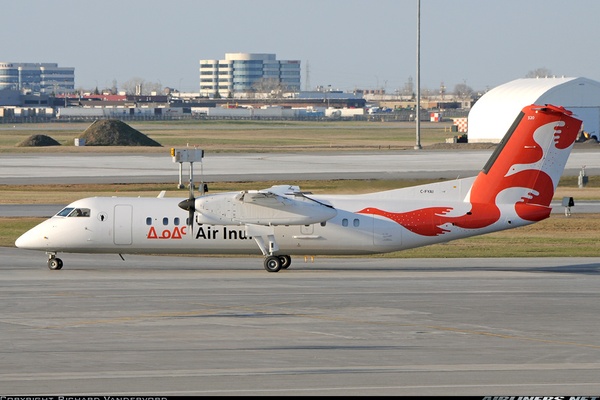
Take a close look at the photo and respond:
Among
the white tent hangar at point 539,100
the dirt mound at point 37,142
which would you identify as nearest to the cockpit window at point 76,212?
the dirt mound at point 37,142

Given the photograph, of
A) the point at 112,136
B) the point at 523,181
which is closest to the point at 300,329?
the point at 523,181

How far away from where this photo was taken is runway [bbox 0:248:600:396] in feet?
62.3

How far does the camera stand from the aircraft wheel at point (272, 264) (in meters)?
35.1

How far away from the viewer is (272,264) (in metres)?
35.2

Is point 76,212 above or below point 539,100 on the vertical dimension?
below

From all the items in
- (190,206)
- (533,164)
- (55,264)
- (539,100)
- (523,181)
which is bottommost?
(55,264)

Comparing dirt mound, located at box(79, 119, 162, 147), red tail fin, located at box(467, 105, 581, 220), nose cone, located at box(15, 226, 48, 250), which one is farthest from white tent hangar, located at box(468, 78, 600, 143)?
nose cone, located at box(15, 226, 48, 250)

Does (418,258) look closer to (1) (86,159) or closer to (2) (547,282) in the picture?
(2) (547,282)

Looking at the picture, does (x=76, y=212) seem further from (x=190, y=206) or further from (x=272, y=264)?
(x=272, y=264)

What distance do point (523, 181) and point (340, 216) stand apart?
6563 mm

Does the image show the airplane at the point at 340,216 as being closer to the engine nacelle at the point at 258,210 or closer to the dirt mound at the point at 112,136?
the engine nacelle at the point at 258,210

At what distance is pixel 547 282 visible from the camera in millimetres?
32938

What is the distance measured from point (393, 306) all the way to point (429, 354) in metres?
6.50

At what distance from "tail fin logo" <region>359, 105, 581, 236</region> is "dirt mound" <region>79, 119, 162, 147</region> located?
88.1 m
